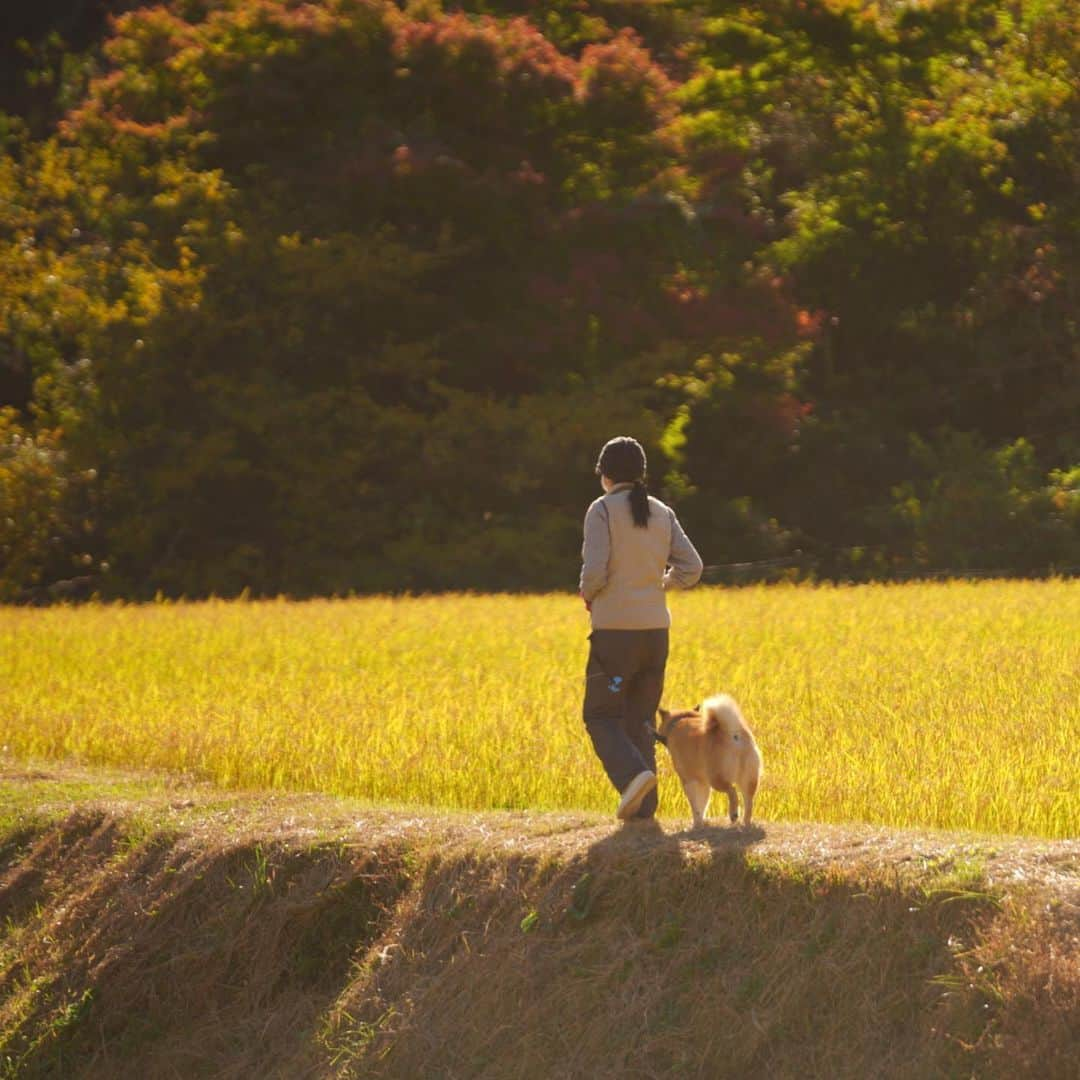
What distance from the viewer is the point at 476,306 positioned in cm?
2473

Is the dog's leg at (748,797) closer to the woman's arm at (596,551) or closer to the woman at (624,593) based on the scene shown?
the woman at (624,593)

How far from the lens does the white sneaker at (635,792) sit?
692 centimetres

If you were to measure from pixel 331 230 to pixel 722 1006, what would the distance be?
1883 cm

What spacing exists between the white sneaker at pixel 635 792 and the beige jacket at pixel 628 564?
0.57 m

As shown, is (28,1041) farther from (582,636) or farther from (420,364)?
(420,364)

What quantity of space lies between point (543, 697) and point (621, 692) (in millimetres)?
4456

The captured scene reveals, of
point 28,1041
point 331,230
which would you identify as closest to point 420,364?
point 331,230

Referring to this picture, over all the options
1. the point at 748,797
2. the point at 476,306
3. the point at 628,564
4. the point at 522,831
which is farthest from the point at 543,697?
the point at 476,306

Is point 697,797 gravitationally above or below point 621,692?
below

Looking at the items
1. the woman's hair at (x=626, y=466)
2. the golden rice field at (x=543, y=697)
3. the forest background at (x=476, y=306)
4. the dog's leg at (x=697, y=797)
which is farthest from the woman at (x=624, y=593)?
the forest background at (x=476, y=306)

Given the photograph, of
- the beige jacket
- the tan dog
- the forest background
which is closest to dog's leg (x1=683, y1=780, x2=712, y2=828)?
the tan dog

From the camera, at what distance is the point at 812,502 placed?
86.0 feet

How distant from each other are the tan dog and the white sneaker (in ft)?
0.46

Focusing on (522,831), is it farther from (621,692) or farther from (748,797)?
(748,797)
